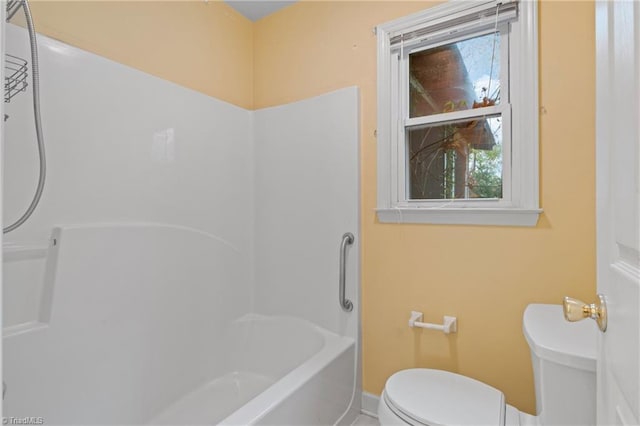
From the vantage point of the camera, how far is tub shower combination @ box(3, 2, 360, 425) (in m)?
1.31

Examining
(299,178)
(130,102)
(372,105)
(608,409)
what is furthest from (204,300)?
(608,409)

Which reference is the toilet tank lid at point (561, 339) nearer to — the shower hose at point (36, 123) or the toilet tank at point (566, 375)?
the toilet tank at point (566, 375)

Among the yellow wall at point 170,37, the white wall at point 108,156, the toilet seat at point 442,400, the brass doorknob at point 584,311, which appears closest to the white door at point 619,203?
the brass doorknob at point 584,311

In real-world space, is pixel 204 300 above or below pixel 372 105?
below

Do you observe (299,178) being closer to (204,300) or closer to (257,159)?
(257,159)

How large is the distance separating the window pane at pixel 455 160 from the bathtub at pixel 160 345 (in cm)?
97

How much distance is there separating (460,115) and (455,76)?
0.75 feet

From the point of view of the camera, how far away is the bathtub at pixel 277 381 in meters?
1.35

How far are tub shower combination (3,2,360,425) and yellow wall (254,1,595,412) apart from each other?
13 centimetres

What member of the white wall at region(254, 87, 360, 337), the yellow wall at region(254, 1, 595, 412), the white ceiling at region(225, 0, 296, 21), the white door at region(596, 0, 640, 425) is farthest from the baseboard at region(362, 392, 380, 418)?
the white ceiling at region(225, 0, 296, 21)

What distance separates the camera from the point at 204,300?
6.46 ft

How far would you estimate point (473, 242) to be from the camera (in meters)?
1.58

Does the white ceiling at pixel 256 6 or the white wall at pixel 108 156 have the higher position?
the white ceiling at pixel 256 6

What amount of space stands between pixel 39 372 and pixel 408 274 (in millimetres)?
1664
